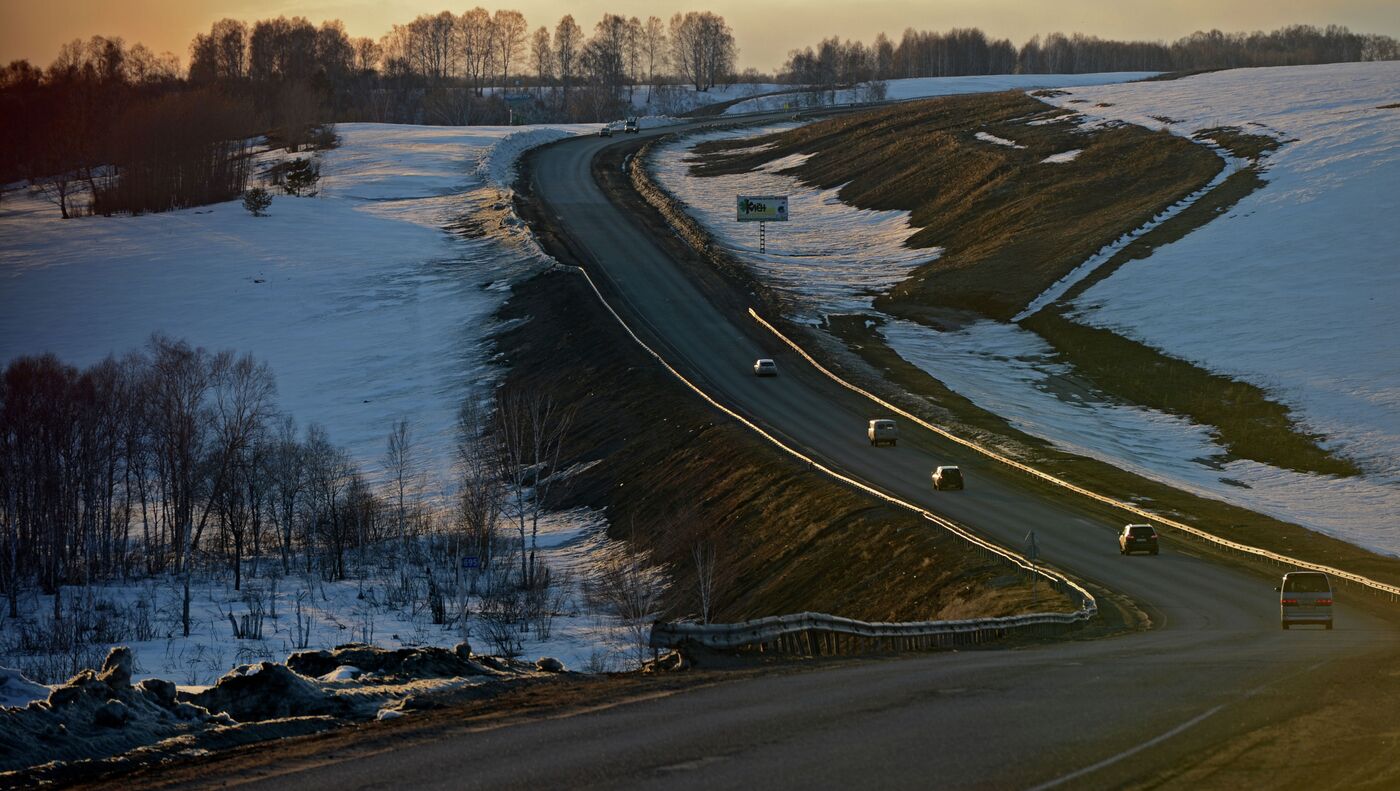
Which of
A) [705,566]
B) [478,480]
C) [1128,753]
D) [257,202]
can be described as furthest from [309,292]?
[1128,753]

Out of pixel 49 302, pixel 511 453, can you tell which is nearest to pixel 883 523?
pixel 511 453

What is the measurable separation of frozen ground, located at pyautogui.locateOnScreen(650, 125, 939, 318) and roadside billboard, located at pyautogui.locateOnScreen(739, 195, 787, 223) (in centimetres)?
224

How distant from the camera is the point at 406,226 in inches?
4692

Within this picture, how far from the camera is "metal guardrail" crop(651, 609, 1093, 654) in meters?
24.1

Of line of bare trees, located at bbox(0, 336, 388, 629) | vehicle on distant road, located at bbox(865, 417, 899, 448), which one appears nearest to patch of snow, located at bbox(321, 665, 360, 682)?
line of bare trees, located at bbox(0, 336, 388, 629)

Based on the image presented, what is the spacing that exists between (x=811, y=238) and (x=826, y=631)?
3547 inches

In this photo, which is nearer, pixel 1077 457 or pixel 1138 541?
pixel 1138 541

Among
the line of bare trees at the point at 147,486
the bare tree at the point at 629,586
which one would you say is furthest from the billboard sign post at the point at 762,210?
the bare tree at the point at 629,586

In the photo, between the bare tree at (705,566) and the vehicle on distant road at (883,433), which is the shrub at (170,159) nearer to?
the vehicle on distant road at (883,433)

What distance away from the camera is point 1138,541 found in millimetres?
40750

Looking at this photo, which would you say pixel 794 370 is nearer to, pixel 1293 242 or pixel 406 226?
pixel 1293 242

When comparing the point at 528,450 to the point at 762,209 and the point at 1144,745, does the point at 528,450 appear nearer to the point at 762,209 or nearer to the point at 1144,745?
the point at 762,209

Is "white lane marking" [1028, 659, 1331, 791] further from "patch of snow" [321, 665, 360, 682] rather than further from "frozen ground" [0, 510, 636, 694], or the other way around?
"frozen ground" [0, 510, 636, 694]

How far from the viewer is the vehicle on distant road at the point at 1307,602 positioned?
31.2m
